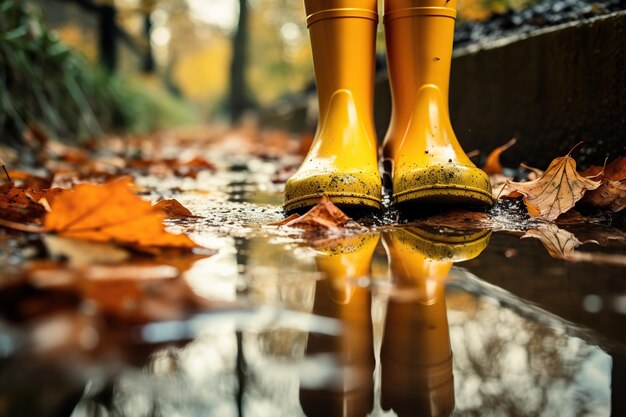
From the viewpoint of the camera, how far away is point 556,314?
0.60m

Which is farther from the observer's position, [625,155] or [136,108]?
[136,108]

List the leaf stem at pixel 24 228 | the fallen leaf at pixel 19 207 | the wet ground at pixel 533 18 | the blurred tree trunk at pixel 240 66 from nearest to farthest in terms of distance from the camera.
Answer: the leaf stem at pixel 24 228 → the fallen leaf at pixel 19 207 → the wet ground at pixel 533 18 → the blurred tree trunk at pixel 240 66

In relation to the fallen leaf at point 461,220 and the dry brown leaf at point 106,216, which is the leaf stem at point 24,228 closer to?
the dry brown leaf at point 106,216

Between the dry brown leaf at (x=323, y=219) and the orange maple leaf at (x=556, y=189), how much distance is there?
17.0 inches

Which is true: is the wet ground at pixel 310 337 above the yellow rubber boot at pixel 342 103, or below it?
below

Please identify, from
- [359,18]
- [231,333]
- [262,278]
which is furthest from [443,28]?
[231,333]

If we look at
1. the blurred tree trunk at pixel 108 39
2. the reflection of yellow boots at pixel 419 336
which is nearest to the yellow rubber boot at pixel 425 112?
the reflection of yellow boots at pixel 419 336

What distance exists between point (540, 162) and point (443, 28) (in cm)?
75

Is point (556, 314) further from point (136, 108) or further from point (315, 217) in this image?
point (136, 108)

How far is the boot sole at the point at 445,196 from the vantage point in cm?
120

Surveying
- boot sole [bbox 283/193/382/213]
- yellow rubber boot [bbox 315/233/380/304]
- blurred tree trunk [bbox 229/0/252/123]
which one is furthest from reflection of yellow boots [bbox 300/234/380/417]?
blurred tree trunk [bbox 229/0/252/123]

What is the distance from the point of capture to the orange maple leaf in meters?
1.18

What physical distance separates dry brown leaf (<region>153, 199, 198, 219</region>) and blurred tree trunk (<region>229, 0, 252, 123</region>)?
39.2 feet

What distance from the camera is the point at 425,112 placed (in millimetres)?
1374
